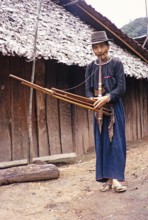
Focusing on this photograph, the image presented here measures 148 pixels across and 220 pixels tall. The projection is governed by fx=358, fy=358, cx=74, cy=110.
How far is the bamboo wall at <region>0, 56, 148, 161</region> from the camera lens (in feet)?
20.4

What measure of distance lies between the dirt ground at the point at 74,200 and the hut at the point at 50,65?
61.9 inches

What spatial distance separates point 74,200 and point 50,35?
12.3 ft

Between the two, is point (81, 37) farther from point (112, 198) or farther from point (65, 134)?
point (112, 198)

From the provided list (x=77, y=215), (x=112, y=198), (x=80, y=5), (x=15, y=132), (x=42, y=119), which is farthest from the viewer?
(x=80, y=5)

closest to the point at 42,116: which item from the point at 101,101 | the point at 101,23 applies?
the point at 101,23

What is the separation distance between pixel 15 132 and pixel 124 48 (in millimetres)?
3750

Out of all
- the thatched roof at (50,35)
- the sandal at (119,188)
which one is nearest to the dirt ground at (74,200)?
the sandal at (119,188)

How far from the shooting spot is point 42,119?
6.73m

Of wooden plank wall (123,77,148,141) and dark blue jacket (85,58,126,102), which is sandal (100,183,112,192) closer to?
dark blue jacket (85,58,126,102)

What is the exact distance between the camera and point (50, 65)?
22.7 ft

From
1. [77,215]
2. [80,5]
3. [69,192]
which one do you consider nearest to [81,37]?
[80,5]

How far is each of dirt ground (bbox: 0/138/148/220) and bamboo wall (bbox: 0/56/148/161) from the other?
1.69 m

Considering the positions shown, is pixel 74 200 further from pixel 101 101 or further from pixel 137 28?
pixel 137 28

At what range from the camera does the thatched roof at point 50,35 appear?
18.8ft
